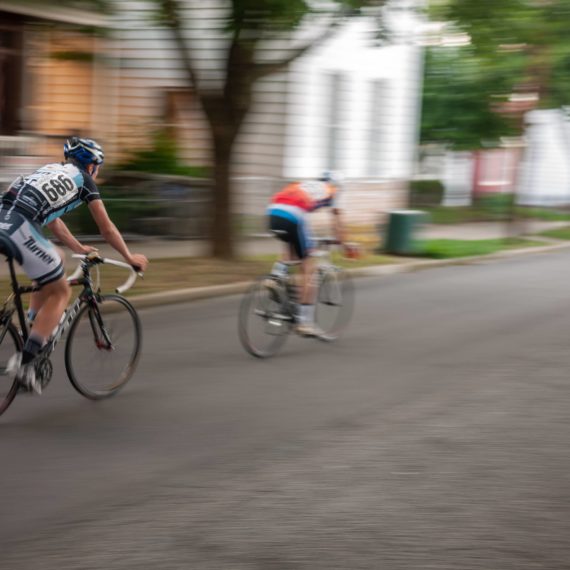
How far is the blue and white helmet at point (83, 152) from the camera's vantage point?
6691 millimetres

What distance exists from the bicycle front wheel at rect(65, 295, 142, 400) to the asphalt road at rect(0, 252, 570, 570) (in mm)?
197

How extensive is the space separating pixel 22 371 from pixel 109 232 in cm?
104

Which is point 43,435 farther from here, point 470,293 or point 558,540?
point 470,293

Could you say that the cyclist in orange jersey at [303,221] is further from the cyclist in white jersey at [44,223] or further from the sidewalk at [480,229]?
the sidewalk at [480,229]

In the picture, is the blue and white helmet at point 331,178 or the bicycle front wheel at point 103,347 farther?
the blue and white helmet at point 331,178

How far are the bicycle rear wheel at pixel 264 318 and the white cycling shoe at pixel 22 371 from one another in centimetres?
293

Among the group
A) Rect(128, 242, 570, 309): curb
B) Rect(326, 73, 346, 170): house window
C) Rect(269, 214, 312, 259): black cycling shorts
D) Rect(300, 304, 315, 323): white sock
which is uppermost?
Rect(326, 73, 346, 170): house window

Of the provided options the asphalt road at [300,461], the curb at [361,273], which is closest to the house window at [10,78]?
the curb at [361,273]

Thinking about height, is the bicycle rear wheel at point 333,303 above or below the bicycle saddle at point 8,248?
below

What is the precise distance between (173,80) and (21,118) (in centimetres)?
340

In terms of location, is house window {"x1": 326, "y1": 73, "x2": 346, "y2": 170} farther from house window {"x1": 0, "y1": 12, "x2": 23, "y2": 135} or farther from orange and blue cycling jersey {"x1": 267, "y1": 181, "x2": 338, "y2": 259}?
orange and blue cycling jersey {"x1": 267, "y1": 181, "x2": 338, "y2": 259}

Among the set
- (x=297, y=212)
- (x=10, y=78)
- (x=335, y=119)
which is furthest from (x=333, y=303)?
(x=335, y=119)

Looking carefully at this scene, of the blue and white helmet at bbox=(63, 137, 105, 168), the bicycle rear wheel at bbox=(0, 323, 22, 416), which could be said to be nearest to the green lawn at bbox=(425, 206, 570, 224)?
the blue and white helmet at bbox=(63, 137, 105, 168)

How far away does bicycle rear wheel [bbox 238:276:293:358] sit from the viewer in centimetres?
925
